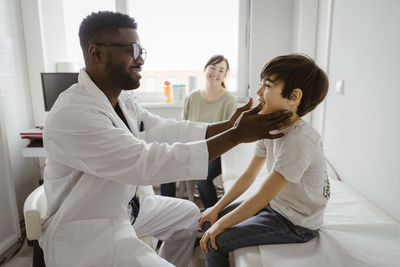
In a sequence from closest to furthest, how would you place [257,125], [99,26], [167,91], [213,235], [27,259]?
[257,125]
[213,235]
[99,26]
[27,259]
[167,91]

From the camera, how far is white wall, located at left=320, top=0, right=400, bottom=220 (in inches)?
46.0

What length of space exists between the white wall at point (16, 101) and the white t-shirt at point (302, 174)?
6.02 feet

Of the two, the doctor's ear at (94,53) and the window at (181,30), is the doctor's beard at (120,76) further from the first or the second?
the window at (181,30)

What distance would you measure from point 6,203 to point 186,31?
207 centimetres

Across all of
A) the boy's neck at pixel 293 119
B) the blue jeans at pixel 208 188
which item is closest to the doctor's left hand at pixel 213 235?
the boy's neck at pixel 293 119

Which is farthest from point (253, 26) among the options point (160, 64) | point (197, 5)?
point (160, 64)

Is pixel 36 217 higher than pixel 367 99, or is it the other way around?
pixel 367 99

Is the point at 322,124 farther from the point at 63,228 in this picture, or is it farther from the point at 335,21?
the point at 63,228

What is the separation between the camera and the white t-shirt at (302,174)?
93 cm

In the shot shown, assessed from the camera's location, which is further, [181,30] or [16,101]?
[181,30]

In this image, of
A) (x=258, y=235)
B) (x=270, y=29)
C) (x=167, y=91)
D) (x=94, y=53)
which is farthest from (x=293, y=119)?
(x=167, y=91)

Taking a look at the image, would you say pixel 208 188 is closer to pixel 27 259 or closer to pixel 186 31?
pixel 27 259

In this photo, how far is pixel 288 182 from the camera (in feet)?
3.29

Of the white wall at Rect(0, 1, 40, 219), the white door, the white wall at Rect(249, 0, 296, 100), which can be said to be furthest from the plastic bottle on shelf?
the white door
